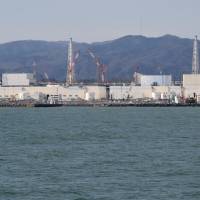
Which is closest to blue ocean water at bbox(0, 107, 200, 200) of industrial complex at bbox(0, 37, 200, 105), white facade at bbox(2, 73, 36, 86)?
industrial complex at bbox(0, 37, 200, 105)

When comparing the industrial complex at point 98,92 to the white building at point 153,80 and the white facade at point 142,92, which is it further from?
the white building at point 153,80

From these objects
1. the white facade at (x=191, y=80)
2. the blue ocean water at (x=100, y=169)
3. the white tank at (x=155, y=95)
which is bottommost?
the blue ocean water at (x=100, y=169)

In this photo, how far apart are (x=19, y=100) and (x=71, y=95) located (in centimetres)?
855

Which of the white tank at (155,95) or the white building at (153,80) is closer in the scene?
the white tank at (155,95)

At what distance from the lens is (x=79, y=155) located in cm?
3006

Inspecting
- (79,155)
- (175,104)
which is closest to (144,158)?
(79,155)

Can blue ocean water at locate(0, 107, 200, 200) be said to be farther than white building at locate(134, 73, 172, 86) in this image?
No

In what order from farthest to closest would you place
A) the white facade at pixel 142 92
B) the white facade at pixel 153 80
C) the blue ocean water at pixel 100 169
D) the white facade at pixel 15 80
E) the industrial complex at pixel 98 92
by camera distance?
1. the white facade at pixel 153 80
2. the white facade at pixel 15 80
3. the white facade at pixel 142 92
4. the industrial complex at pixel 98 92
5. the blue ocean water at pixel 100 169

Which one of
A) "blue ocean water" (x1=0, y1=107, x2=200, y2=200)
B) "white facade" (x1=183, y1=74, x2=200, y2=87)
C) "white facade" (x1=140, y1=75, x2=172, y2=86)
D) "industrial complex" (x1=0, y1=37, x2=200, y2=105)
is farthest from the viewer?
"white facade" (x1=140, y1=75, x2=172, y2=86)

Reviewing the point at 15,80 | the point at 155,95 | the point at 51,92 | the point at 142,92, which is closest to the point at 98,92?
the point at 142,92

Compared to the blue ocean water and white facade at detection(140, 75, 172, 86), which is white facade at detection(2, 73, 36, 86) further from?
the blue ocean water

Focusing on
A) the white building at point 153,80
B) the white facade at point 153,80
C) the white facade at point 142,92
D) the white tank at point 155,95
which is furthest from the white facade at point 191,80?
the white facade at point 153,80

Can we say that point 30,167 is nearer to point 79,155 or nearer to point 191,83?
point 79,155

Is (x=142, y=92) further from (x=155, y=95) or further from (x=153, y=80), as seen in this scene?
(x=153, y=80)
